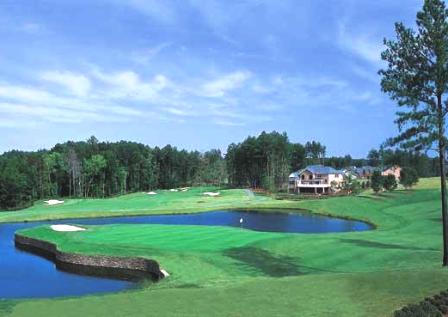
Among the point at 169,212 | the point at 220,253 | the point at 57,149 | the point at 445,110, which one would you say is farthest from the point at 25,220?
the point at 57,149

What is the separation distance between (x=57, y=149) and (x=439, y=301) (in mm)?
168741

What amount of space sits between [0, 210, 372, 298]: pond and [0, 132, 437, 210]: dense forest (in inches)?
1828

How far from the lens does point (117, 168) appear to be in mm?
156500

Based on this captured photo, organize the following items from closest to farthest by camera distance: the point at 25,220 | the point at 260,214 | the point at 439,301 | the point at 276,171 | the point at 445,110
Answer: the point at 439,301
the point at 445,110
the point at 25,220
the point at 260,214
the point at 276,171

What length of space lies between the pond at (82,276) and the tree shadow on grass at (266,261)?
807cm

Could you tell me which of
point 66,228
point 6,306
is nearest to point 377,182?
point 66,228

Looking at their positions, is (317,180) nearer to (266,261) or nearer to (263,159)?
(263,159)

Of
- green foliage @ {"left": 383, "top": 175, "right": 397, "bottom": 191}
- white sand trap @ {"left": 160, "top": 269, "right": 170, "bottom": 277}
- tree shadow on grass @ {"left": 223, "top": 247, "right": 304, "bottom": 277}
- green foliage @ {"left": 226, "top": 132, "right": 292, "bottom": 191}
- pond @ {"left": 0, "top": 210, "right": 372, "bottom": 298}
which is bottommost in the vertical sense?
pond @ {"left": 0, "top": 210, "right": 372, "bottom": 298}

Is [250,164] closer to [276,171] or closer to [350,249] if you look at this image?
[276,171]

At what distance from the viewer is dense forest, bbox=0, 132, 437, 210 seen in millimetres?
126812

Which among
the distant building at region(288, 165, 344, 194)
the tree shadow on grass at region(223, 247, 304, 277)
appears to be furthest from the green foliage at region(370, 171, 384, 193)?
the tree shadow on grass at region(223, 247, 304, 277)

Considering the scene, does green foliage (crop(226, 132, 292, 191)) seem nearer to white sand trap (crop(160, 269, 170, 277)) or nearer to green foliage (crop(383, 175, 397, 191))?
green foliage (crop(383, 175, 397, 191))

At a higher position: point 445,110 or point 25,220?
point 445,110

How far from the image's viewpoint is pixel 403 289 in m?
17.4
